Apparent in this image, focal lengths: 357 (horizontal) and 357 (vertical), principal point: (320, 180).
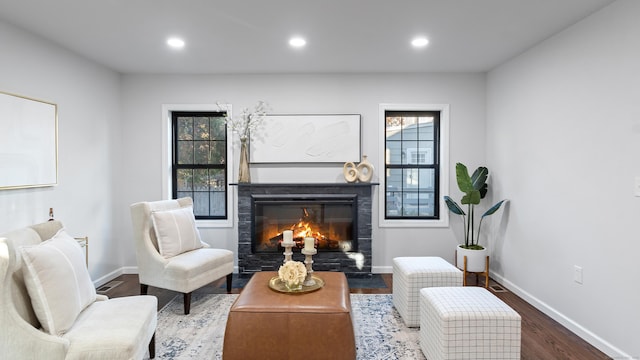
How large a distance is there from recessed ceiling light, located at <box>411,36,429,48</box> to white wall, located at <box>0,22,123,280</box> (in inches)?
132

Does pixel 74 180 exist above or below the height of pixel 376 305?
above

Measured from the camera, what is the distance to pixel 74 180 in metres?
3.64

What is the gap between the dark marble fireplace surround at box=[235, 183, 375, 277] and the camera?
423 cm

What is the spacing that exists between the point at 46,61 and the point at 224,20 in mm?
1809

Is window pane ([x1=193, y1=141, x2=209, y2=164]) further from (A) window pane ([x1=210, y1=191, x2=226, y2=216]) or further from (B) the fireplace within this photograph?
(B) the fireplace

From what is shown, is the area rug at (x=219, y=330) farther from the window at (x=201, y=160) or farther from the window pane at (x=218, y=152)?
the window pane at (x=218, y=152)

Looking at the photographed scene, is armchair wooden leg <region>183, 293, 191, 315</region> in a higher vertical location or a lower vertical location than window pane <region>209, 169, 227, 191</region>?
lower

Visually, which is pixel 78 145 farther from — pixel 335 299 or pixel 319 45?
pixel 335 299

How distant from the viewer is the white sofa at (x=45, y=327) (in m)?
1.73

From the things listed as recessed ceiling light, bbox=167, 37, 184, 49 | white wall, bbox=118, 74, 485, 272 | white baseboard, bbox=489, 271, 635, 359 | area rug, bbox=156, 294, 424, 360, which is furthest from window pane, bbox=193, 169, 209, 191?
white baseboard, bbox=489, 271, 635, 359

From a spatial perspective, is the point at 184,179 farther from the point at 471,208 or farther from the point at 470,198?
the point at 471,208

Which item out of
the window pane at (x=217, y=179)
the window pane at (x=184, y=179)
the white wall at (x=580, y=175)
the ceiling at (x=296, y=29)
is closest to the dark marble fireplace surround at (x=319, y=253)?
the window pane at (x=217, y=179)

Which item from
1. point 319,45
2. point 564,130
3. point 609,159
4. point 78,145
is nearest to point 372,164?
point 319,45

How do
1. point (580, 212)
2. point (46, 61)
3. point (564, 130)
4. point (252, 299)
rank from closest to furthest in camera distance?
point (252, 299) → point (580, 212) → point (564, 130) → point (46, 61)
